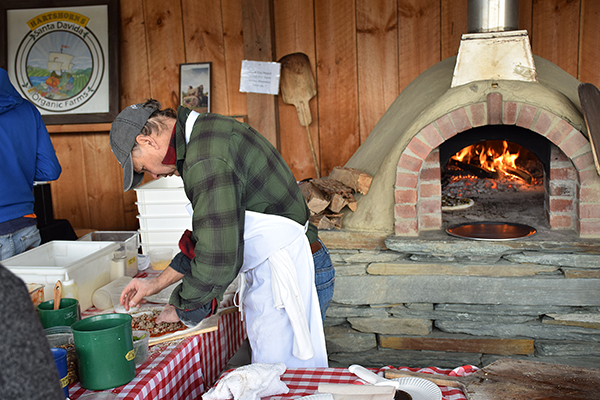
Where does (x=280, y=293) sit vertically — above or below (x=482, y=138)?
below

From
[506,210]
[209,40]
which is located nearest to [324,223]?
[506,210]

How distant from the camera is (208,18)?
13.7 ft

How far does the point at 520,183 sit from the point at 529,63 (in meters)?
1.20

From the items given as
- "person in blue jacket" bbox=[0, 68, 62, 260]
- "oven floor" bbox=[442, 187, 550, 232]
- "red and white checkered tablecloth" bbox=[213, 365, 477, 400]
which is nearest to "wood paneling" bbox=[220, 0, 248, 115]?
"person in blue jacket" bbox=[0, 68, 62, 260]

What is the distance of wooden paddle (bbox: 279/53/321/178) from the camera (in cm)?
404

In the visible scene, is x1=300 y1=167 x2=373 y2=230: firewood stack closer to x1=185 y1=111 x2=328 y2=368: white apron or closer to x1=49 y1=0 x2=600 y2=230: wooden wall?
x1=49 y1=0 x2=600 y2=230: wooden wall

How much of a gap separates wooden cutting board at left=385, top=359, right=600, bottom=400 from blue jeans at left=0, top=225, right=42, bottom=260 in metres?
1.95

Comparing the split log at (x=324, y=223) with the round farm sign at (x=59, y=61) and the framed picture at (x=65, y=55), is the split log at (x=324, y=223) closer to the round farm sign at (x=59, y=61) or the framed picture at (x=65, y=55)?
the framed picture at (x=65, y=55)

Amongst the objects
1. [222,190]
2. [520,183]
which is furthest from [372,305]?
[222,190]

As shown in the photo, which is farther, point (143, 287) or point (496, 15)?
point (496, 15)

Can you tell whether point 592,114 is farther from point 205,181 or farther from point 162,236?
point 162,236

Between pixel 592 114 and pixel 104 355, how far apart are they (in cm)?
248

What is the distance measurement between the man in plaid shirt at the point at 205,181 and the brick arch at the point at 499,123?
46.3 inches

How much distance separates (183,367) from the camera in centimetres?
156
